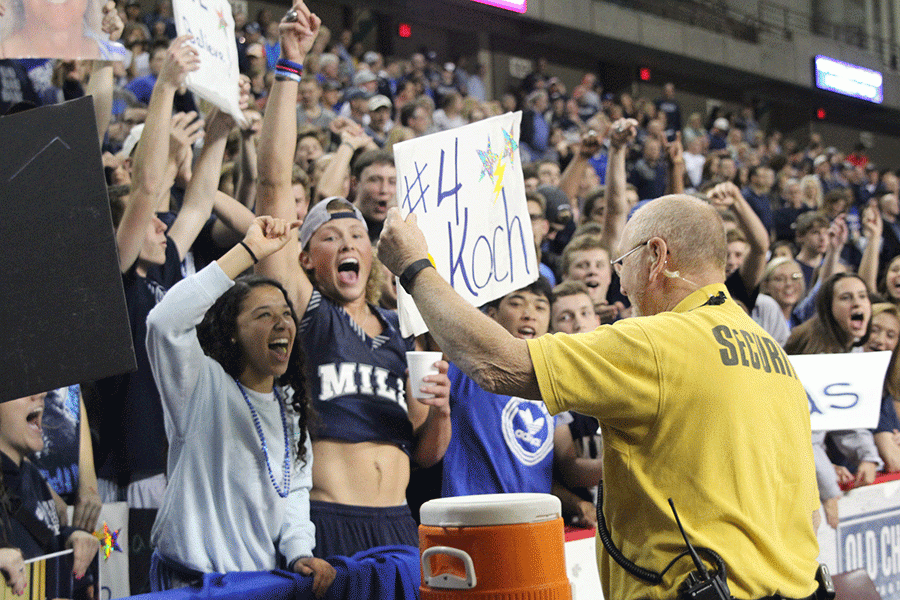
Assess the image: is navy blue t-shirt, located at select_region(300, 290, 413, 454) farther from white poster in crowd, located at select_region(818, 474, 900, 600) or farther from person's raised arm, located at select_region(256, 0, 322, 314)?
white poster in crowd, located at select_region(818, 474, 900, 600)

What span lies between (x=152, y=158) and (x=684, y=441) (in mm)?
2098

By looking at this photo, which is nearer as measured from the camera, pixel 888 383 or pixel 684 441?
pixel 684 441

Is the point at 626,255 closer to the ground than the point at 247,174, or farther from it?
closer to the ground

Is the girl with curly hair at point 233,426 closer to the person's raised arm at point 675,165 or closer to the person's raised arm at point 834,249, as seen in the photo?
the person's raised arm at point 675,165

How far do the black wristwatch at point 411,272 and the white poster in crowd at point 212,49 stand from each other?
1709mm

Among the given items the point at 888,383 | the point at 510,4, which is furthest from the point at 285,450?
the point at 510,4

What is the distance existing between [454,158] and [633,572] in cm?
171

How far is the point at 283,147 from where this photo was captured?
317 centimetres

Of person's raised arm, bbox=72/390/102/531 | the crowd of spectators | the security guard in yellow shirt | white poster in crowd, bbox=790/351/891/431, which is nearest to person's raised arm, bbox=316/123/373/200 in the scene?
the crowd of spectators

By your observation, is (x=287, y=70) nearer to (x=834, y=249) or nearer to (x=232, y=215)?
(x=232, y=215)

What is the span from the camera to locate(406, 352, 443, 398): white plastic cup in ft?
8.77

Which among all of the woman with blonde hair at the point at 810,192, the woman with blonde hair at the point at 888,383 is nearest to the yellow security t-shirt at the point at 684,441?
the woman with blonde hair at the point at 888,383

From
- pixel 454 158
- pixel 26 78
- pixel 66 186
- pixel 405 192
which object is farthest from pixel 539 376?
pixel 26 78

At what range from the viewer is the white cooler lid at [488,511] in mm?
2084
